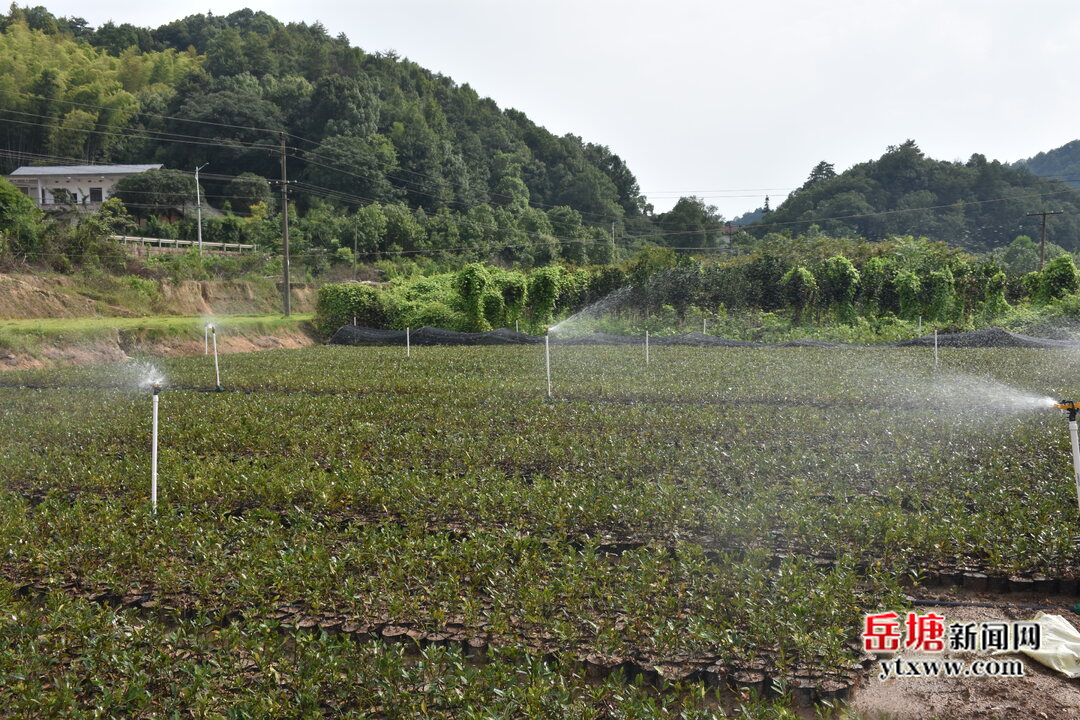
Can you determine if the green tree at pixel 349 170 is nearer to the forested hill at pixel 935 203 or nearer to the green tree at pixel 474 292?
the green tree at pixel 474 292

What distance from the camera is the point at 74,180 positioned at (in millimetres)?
69250

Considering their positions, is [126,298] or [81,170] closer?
[126,298]

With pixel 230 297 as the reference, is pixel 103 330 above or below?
below

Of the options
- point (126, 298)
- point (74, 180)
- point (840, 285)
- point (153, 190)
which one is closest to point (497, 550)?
point (840, 285)

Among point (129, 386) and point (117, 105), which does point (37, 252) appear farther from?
point (117, 105)

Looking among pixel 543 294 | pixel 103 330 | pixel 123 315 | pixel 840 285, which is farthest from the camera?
pixel 543 294

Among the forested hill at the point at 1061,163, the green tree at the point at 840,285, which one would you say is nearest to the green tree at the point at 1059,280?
the green tree at the point at 840,285

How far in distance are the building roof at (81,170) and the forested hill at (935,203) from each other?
209 feet

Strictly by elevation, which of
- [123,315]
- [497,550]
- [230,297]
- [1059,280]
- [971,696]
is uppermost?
[1059,280]

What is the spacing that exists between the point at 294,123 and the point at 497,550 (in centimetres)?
7954

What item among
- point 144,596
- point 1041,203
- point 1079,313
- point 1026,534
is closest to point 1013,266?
point 1041,203

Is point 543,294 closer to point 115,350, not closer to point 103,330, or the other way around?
point 115,350

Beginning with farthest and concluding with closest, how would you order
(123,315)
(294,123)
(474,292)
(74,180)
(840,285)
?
1. (294,123)
2. (74,180)
3. (474,292)
4. (840,285)
5. (123,315)

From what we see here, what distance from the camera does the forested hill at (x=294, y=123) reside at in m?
71.8
